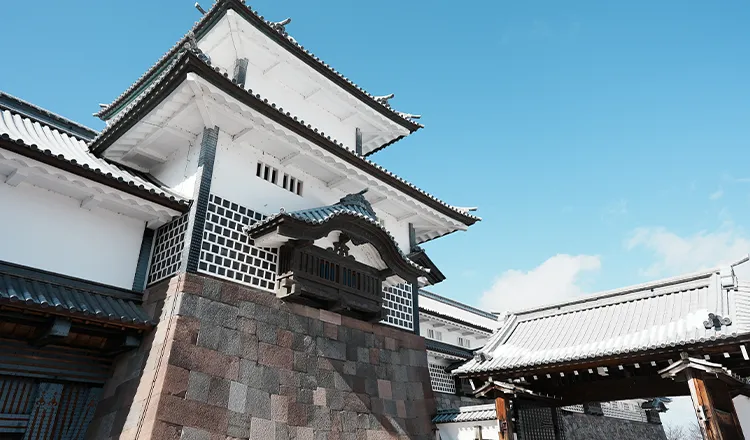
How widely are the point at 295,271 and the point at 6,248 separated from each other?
474 centimetres

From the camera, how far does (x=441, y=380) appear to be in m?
16.7

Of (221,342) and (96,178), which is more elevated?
(96,178)

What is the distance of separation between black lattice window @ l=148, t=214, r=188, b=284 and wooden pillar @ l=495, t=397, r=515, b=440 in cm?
737

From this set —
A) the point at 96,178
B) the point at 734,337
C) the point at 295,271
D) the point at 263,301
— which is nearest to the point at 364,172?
the point at 295,271

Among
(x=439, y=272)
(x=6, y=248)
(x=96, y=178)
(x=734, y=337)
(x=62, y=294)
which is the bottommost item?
(x=734, y=337)

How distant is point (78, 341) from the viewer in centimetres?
816

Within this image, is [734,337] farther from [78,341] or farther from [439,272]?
[78,341]

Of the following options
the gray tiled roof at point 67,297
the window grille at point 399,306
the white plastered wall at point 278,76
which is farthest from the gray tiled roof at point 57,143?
the window grille at point 399,306

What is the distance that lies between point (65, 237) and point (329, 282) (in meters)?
4.89

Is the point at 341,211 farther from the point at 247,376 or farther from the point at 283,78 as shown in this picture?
the point at 283,78

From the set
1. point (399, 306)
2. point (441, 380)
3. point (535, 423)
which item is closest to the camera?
point (535, 423)

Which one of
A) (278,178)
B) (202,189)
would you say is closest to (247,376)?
(202,189)

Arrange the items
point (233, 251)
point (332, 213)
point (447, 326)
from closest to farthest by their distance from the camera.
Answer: point (233, 251), point (332, 213), point (447, 326)

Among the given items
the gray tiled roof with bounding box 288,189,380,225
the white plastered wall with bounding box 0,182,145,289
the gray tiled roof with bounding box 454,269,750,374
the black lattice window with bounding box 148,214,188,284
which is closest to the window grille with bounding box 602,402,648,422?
the gray tiled roof with bounding box 454,269,750,374
